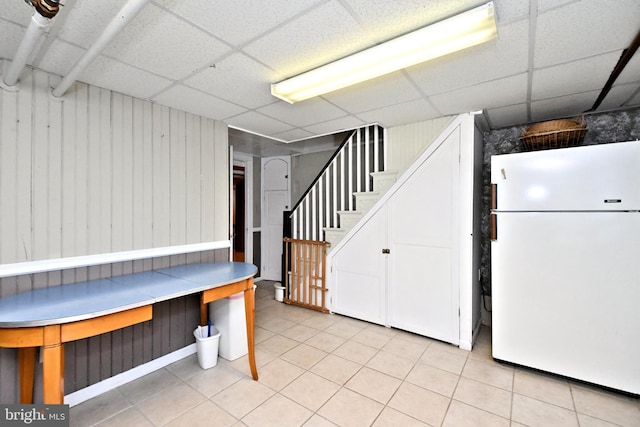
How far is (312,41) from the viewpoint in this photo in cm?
163

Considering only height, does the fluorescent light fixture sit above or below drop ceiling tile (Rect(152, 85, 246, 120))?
below

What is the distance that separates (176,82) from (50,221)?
1.36m

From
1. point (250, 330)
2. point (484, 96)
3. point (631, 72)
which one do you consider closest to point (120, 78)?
point (250, 330)

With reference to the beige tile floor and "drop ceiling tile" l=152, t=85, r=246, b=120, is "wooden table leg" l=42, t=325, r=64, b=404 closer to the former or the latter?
the beige tile floor

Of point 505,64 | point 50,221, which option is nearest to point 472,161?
point 505,64

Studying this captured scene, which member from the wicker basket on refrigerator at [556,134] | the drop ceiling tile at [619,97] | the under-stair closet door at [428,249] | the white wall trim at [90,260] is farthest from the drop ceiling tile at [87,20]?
the drop ceiling tile at [619,97]

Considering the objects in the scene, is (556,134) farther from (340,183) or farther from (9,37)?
(9,37)

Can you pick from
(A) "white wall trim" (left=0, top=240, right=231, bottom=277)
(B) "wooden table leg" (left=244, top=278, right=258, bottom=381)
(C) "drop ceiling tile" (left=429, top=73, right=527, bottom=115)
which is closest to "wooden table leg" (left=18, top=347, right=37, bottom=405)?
(A) "white wall trim" (left=0, top=240, right=231, bottom=277)

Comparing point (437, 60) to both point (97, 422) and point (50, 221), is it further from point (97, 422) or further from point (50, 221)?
point (97, 422)

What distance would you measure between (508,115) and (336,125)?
1813 millimetres

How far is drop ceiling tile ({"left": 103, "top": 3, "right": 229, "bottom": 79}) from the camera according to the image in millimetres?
1454

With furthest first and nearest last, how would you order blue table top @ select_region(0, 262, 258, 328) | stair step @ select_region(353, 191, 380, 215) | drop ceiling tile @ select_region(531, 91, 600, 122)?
stair step @ select_region(353, 191, 380, 215) < drop ceiling tile @ select_region(531, 91, 600, 122) < blue table top @ select_region(0, 262, 258, 328)

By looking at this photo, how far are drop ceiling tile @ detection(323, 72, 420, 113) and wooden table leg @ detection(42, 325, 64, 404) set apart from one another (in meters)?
2.39

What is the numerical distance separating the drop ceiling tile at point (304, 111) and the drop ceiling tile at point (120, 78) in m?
0.91
